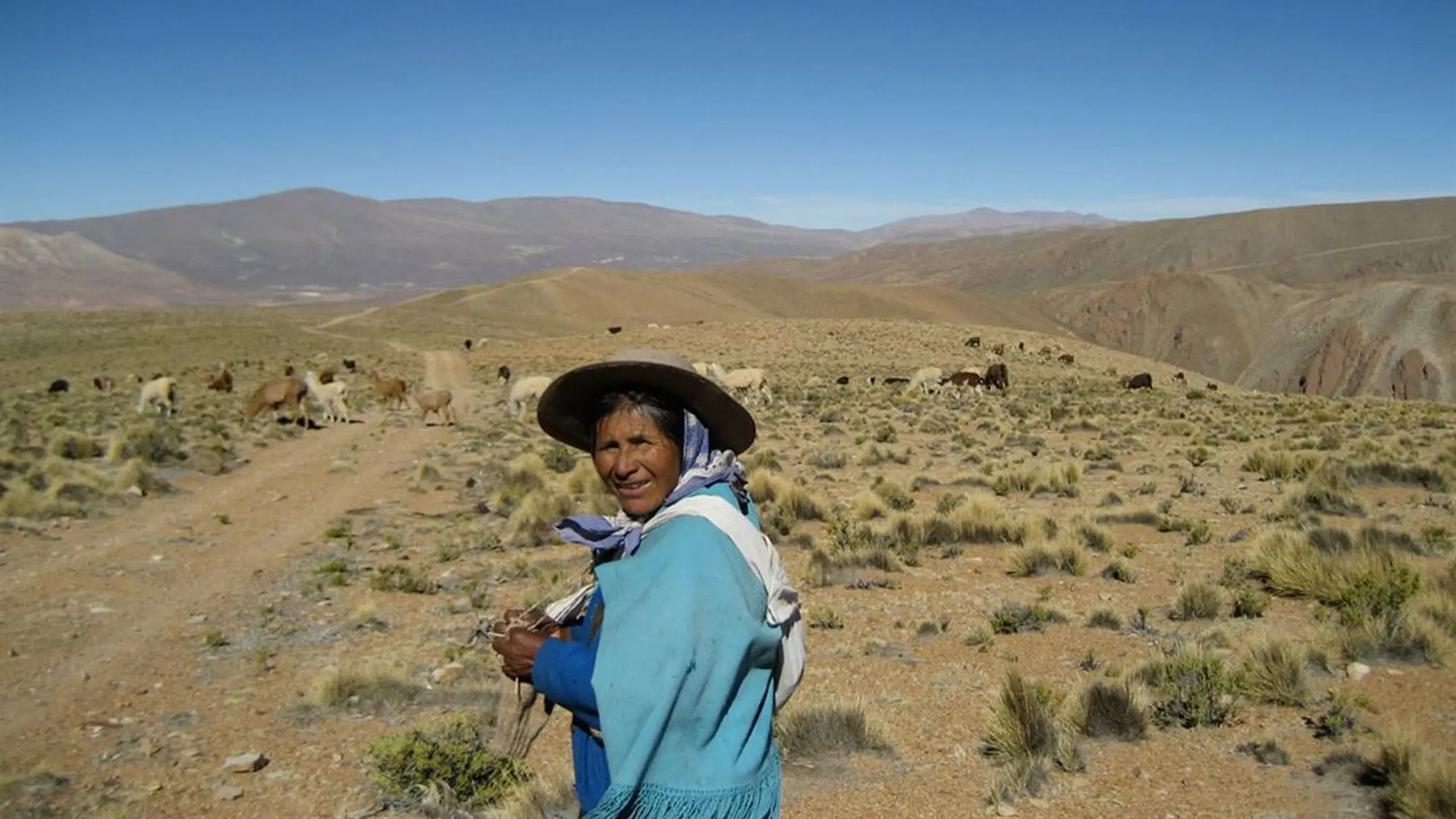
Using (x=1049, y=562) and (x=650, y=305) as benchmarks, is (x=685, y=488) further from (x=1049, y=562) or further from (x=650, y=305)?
(x=650, y=305)

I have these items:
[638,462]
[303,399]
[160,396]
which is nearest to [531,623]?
[638,462]

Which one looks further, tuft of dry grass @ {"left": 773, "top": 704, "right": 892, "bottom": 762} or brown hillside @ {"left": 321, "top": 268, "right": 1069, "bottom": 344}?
brown hillside @ {"left": 321, "top": 268, "right": 1069, "bottom": 344}

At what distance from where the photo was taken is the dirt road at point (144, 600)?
6.52m

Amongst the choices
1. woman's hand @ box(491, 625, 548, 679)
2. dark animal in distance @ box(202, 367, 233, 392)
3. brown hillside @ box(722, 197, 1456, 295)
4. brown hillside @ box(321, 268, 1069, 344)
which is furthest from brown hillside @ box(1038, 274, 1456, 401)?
woman's hand @ box(491, 625, 548, 679)

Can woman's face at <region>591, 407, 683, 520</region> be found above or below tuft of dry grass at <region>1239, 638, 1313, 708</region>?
above

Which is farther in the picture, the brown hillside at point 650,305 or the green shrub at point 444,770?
the brown hillside at point 650,305

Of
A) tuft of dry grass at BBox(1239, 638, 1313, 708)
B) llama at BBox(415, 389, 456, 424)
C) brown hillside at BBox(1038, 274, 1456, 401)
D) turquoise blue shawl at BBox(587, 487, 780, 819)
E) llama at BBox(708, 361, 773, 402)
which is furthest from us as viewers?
brown hillside at BBox(1038, 274, 1456, 401)

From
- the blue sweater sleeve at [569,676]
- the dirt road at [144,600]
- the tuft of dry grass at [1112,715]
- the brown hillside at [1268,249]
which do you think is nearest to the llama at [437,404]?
the dirt road at [144,600]

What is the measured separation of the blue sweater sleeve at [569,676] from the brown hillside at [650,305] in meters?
63.8

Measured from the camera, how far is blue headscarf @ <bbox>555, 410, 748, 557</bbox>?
2455 millimetres

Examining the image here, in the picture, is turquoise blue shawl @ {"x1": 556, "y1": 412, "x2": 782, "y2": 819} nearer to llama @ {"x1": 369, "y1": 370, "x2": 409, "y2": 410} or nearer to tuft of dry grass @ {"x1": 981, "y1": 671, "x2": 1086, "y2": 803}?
tuft of dry grass @ {"x1": 981, "y1": 671, "x2": 1086, "y2": 803}

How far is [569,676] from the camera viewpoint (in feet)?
7.33

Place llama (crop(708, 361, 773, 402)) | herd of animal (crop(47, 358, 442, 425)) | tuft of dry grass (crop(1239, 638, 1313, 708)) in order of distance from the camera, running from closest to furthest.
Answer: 1. tuft of dry grass (crop(1239, 638, 1313, 708))
2. herd of animal (crop(47, 358, 442, 425))
3. llama (crop(708, 361, 773, 402))

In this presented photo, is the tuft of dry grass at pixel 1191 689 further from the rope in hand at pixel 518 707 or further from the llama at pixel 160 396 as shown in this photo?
the llama at pixel 160 396
